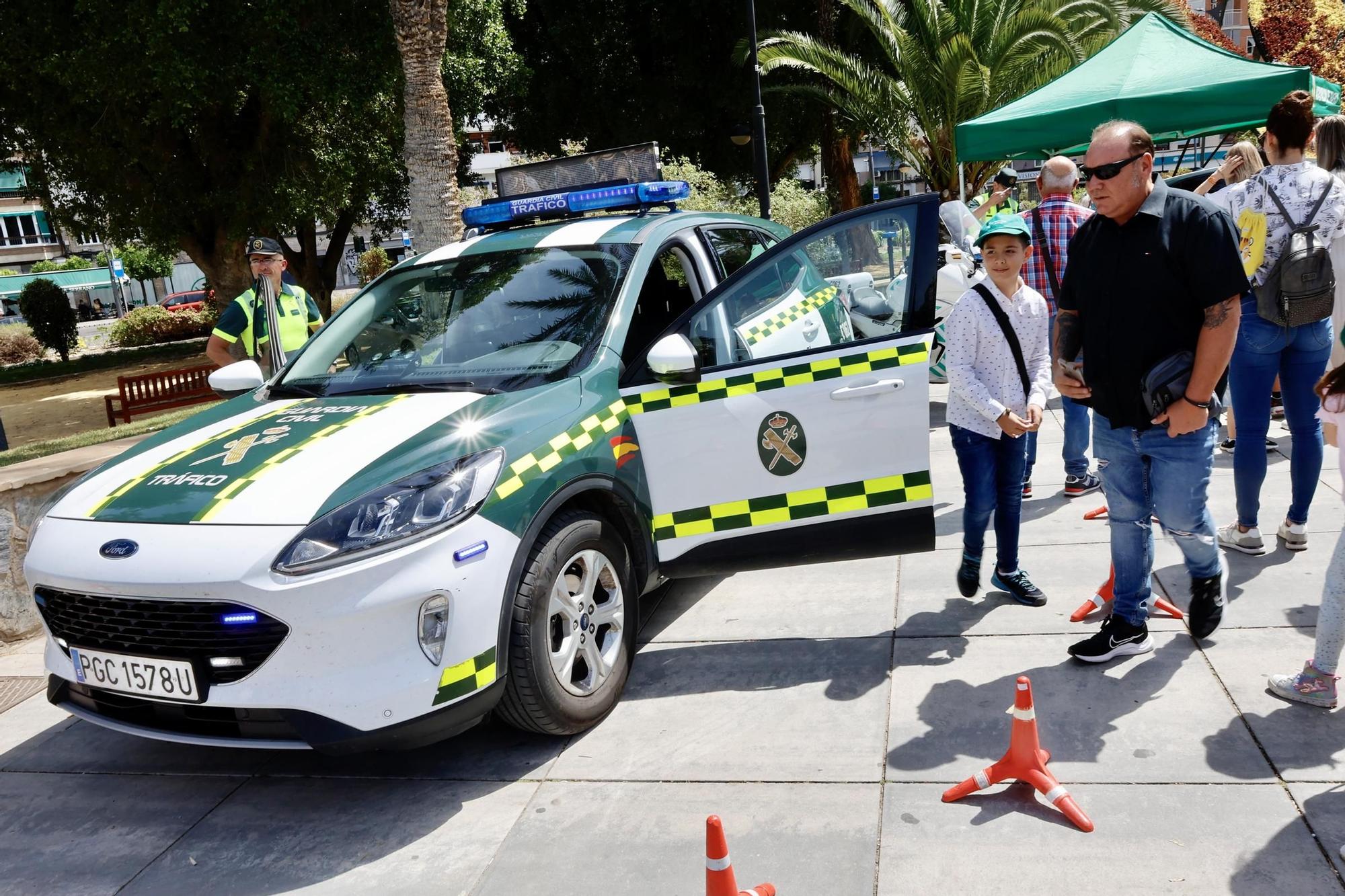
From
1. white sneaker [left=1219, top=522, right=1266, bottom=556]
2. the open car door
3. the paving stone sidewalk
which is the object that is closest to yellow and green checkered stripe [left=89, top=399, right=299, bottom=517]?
the paving stone sidewalk

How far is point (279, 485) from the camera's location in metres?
3.22

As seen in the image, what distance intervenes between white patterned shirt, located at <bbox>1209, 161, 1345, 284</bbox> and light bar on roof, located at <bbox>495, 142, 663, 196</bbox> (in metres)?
2.76

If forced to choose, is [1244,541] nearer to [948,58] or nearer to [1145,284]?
[1145,284]

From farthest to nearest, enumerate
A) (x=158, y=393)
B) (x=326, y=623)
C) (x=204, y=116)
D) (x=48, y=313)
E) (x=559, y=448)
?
(x=48, y=313)
(x=204, y=116)
(x=158, y=393)
(x=559, y=448)
(x=326, y=623)

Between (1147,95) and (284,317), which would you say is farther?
(1147,95)

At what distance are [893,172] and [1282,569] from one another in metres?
78.3

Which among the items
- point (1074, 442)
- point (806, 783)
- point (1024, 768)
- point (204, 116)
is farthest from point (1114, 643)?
point (204, 116)

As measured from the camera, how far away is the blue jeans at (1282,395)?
14.6 feet

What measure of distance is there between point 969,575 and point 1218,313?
61.5 inches

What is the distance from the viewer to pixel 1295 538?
15.3ft

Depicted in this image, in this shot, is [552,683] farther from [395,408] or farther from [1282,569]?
[1282,569]

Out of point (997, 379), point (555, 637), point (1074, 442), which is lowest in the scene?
point (1074, 442)

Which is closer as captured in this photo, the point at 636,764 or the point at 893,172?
the point at 636,764

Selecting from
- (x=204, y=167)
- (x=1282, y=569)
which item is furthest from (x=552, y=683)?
(x=204, y=167)
